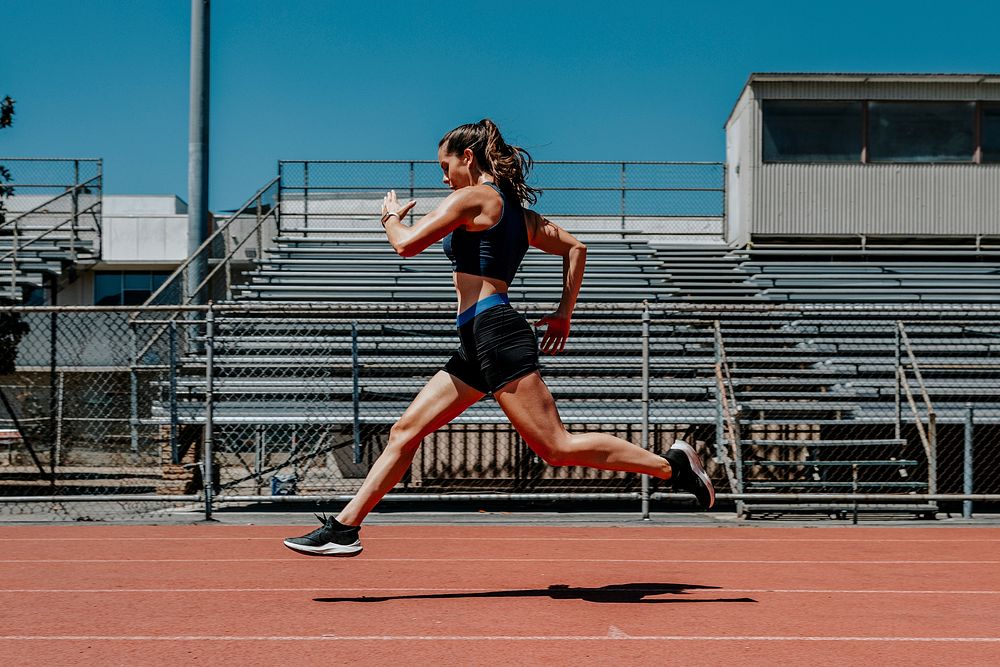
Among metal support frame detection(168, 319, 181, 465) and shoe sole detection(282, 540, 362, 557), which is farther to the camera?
metal support frame detection(168, 319, 181, 465)

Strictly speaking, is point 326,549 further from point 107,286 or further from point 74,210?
point 107,286

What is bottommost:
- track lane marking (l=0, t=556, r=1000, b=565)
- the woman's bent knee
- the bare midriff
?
track lane marking (l=0, t=556, r=1000, b=565)

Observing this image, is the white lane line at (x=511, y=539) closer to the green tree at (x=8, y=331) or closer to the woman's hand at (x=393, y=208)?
the woman's hand at (x=393, y=208)

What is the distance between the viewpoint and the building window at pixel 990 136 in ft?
64.9

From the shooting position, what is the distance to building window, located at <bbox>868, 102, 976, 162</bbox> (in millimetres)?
19672

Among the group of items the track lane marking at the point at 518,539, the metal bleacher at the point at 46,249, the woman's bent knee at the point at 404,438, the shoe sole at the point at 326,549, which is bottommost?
the track lane marking at the point at 518,539

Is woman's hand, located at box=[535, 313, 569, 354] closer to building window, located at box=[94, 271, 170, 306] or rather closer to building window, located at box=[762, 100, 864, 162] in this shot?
building window, located at box=[762, 100, 864, 162]

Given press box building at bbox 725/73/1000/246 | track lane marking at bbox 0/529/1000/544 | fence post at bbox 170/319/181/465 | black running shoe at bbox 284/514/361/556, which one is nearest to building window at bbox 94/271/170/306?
press box building at bbox 725/73/1000/246

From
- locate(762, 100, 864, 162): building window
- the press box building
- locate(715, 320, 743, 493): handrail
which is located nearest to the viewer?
locate(715, 320, 743, 493): handrail

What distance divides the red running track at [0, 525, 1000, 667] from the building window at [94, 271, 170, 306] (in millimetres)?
25837

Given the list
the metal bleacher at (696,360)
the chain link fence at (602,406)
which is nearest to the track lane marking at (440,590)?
the metal bleacher at (696,360)

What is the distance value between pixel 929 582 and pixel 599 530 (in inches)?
122

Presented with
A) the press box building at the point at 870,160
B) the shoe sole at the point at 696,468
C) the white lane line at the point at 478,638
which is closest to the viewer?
the white lane line at the point at 478,638

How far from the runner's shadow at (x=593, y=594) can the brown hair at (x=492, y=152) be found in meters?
1.87
